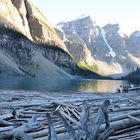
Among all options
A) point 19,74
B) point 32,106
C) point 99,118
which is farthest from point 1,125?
point 19,74

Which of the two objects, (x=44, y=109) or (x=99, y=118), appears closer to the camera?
(x=99, y=118)

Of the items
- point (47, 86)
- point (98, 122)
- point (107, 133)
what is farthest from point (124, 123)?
point (47, 86)

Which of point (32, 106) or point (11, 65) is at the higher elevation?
point (11, 65)

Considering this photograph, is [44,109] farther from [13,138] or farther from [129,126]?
[13,138]

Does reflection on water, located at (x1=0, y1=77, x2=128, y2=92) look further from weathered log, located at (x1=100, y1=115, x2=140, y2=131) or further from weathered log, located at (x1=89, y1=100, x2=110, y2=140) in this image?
weathered log, located at (x1=89, y1=100, x2=110, y2=140)

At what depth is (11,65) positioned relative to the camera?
19800 cm

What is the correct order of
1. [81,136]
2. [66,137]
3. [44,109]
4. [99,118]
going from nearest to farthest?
1. [81,136]
2. [99,118]
3. [66,137]
4. [44,109]

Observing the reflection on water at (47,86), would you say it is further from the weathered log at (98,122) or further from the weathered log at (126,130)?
the weathered log at (98,122)

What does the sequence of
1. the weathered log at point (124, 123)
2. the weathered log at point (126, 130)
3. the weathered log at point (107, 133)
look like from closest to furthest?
the weathered log at point (107, 133) → the weathered log at point (126, 130) → the weathered log at point (124, 123)

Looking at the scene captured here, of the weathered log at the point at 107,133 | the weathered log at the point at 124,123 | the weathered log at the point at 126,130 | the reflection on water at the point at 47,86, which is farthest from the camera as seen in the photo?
the reflection on water at the point at 47,86

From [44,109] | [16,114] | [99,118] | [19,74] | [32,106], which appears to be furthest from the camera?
[19,74]

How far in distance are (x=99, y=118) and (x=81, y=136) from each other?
2.10 feet

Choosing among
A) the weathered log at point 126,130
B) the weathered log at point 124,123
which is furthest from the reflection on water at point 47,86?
the weathered log at point 126,130

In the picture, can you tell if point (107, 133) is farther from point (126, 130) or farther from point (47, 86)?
point (47, 86)
